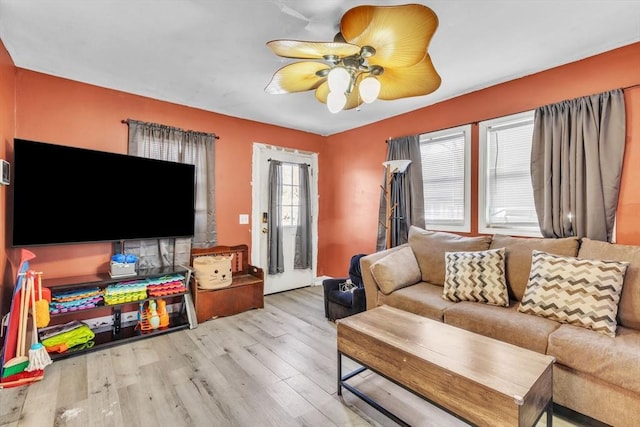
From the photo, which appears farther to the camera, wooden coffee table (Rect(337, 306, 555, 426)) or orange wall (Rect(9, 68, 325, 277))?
orange wall (Rect(9, 68, 325, 277))

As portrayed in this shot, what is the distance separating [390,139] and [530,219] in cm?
184

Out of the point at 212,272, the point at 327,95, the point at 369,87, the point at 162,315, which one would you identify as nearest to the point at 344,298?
the point at 212,272

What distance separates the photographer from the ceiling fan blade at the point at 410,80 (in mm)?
1840

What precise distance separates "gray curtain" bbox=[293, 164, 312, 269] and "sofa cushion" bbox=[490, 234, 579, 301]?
8.92 feet

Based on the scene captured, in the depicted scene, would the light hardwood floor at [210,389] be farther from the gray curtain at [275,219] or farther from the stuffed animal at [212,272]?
the gray curtain at [275,219]

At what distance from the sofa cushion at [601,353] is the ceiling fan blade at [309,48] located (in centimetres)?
209

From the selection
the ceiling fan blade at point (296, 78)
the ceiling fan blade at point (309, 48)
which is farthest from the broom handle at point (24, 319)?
the ceiling fan blade at point (309, 48)

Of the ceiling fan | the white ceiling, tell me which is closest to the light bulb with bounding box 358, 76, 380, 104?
the ceiling fan

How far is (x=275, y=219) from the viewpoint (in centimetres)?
418

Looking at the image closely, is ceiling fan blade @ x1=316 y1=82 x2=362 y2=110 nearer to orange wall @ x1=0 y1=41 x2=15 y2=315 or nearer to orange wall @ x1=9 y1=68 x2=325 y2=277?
orange wall @ x1=9 y1=68 x2=325 y2=277

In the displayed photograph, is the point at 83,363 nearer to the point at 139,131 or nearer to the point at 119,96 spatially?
the point at 139,131

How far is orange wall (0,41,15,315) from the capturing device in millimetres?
2226

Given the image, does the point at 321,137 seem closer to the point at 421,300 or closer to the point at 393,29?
the point at 421,300

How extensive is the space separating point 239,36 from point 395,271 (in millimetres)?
2348
